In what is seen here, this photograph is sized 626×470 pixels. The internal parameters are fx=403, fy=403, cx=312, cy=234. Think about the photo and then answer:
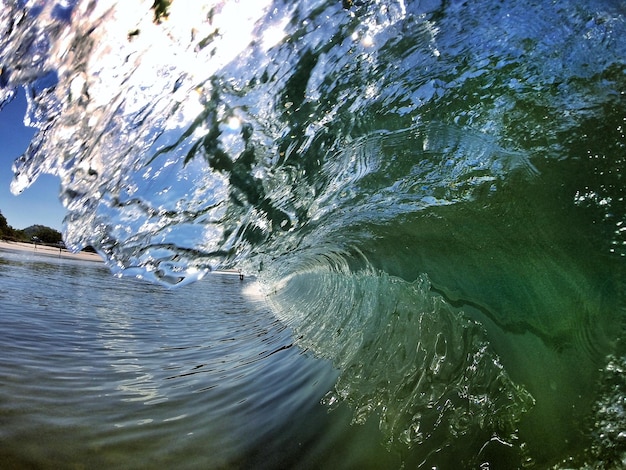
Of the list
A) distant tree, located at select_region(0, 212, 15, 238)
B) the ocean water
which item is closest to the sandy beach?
distant tree, located at select_region(0, 212, 15, 238)

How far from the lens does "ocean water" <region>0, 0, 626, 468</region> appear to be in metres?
1.94

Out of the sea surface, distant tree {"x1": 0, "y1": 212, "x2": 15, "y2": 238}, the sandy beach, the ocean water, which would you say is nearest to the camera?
the sea surface

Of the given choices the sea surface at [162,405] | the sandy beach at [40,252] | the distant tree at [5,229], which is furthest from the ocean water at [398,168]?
the distant tree at [5,229]

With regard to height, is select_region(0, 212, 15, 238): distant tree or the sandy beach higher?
select_region(0, 212, 15, 238): distant tree

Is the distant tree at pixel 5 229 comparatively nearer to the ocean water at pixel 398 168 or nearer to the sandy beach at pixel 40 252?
the sandy beach at pixel 40 252

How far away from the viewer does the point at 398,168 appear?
3537 mm

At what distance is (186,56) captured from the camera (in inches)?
92.1

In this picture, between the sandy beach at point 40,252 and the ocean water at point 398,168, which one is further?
the sandy beach at point 40,252

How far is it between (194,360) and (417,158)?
2.72 m

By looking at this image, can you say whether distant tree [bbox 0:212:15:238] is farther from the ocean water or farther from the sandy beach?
the ocean water

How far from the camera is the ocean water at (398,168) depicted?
76.5 inches

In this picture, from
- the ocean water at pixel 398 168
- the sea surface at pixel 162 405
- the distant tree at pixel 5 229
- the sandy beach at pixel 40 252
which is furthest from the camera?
the distant tree at pixel 5 229

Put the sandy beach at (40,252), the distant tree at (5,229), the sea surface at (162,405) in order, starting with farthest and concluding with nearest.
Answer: the distant tree at (5,229) < the sandy beach at (40,252) < the sea surface at (162,405)

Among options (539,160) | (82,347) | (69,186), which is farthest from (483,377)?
(82,347)
